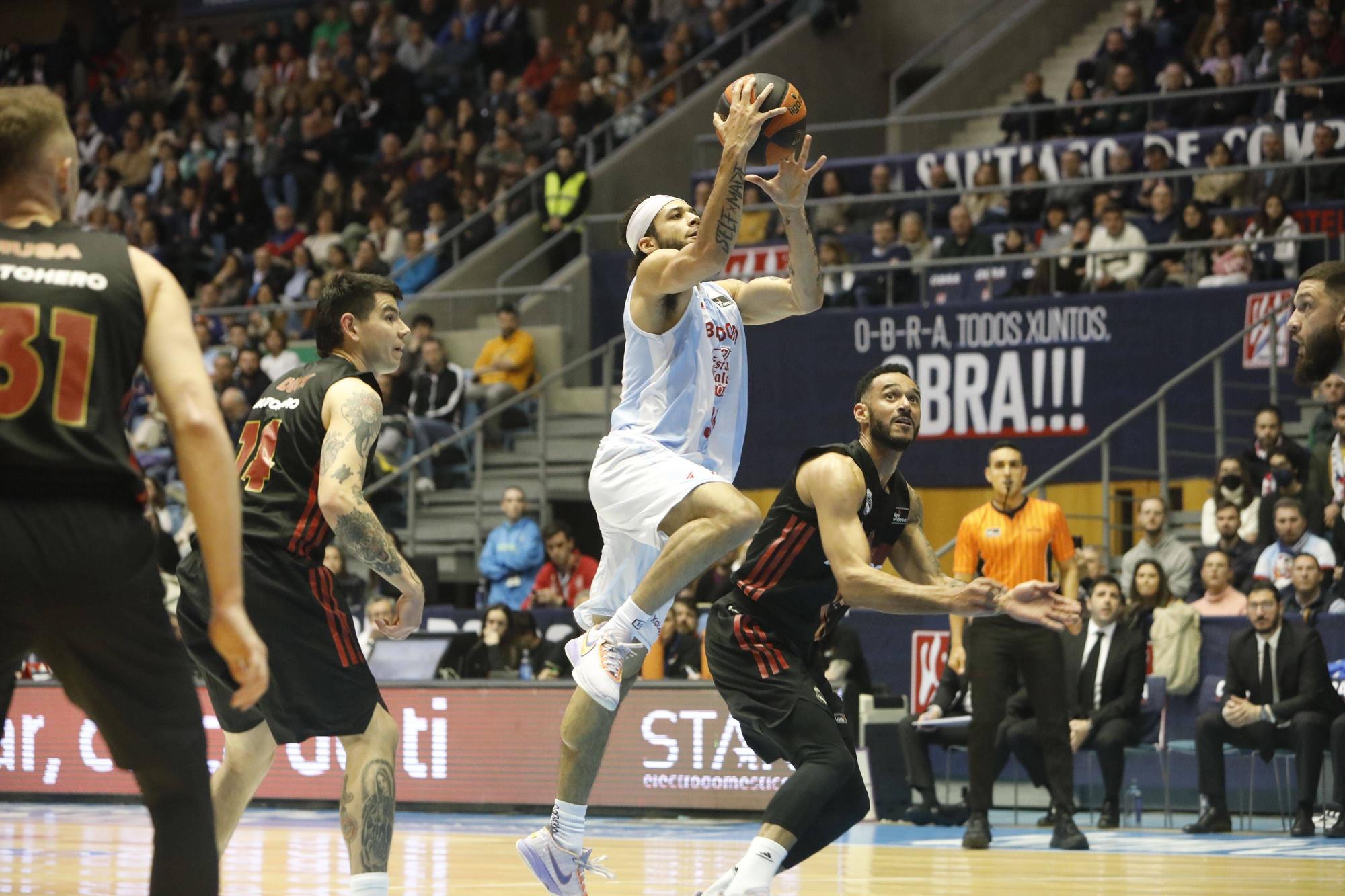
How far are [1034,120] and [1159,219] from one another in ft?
9.24

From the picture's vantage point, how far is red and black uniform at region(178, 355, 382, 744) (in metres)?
5.79

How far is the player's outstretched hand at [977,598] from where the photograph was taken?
552 cm

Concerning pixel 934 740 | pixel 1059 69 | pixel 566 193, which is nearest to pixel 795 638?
pixel 934 740

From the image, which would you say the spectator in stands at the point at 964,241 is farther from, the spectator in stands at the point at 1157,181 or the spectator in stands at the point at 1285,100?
the spectator in stands at the point at 1285,100

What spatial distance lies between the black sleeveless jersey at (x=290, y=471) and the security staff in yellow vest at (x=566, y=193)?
13557 mm

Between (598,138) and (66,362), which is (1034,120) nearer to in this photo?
(598,138)

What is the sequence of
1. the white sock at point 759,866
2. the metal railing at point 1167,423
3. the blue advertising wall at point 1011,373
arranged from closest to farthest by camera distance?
the white sock at point 759,866 → the metal railing at point 1167,423 → the blue advertising wall at point 1011,373

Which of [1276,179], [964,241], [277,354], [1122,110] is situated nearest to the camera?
[1276,179]

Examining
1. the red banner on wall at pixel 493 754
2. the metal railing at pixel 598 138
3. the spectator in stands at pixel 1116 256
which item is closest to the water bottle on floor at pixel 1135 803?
the red banner on wall at pixel 493 754

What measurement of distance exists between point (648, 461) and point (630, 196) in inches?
557

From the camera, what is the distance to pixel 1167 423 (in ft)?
48.0

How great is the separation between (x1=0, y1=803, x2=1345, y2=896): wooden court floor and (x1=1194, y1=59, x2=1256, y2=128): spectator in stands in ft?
25.8

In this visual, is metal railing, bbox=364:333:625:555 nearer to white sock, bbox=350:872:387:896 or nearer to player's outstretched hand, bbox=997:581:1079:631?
white sock, bbox=350:872:387:896

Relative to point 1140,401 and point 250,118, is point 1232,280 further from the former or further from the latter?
point 250,118
